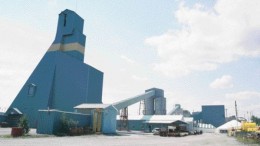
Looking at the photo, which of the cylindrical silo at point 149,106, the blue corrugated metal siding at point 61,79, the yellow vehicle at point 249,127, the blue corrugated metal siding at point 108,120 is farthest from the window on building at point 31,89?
the cylindrical silo at point 149,106

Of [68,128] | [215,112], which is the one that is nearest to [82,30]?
[68,128]

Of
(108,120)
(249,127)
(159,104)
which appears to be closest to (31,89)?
(108,120)

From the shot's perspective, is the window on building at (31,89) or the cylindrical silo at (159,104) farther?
the cylindrical silo at (159,104)

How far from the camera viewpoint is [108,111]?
35375mm

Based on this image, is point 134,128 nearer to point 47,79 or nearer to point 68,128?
point 47,79

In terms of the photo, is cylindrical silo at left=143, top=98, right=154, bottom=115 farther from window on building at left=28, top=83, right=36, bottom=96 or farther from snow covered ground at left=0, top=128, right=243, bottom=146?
snow covered ground at left=0, top=128, right=243, bottom=146

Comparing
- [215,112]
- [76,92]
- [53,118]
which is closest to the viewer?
[53,118]

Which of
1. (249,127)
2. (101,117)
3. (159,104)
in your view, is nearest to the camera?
(101,117)

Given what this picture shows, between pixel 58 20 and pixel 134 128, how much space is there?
30.8 meters

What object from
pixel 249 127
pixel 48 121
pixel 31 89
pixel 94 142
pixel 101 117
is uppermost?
pixel 31 89

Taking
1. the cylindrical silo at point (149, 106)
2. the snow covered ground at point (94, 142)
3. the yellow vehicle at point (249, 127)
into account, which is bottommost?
the snow covered ground at point (94, 142)

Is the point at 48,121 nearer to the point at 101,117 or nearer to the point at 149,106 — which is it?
the point at 101,117

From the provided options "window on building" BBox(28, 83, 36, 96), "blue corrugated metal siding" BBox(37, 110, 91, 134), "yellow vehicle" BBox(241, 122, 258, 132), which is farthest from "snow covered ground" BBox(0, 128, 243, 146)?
"window on building" BBox(28, 83, 36, 96)

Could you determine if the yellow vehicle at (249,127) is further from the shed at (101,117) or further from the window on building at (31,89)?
the window on building at (31,89)
